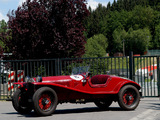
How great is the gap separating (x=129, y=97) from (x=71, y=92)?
1.70m

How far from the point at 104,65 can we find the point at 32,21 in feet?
35.4

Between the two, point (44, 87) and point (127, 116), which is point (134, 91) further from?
point (44, 87)

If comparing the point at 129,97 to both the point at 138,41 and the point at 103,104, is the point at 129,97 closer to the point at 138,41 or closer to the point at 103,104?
the point at 103,104

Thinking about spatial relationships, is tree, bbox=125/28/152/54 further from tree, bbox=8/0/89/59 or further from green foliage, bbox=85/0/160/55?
tree, bbox=8/0/89/59

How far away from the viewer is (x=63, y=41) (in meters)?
22.8

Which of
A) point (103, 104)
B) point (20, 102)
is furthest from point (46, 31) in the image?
point (20, 102)

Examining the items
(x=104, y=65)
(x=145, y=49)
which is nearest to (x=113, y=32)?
(x=145, y=49)

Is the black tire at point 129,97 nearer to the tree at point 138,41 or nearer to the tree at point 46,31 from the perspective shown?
the tree at point 46,31

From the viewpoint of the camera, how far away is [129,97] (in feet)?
28.9

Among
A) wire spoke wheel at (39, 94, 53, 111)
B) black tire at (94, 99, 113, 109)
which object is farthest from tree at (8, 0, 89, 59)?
wire spoke wheel at (39, 94, 53, 111)

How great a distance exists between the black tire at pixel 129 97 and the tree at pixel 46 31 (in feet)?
45.6

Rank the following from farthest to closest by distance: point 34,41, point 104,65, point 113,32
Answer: point 113,32
point 34,41
point 104,65

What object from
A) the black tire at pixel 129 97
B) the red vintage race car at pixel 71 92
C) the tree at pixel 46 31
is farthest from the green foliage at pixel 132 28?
the red vintage race car at pixel 71 92

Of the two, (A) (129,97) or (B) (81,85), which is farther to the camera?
(A) (129,97)
